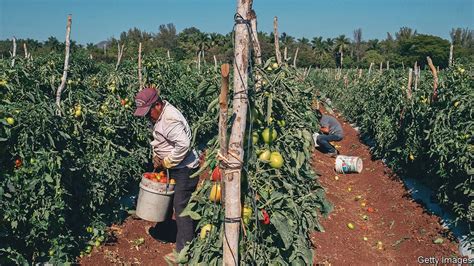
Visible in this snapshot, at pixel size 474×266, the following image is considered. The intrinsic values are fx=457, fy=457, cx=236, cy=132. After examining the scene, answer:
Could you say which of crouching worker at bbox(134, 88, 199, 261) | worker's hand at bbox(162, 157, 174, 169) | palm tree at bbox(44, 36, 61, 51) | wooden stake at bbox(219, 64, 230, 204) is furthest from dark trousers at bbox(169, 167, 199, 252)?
palm tree at bbox(44, 36, 61, 51)

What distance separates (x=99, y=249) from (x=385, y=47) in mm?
59497

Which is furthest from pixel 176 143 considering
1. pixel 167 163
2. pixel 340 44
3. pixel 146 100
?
pixel 340 44

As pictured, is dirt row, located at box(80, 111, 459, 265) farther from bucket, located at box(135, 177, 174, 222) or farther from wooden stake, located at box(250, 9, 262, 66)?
wooden stake, located at box(250, 9, 262, 66)

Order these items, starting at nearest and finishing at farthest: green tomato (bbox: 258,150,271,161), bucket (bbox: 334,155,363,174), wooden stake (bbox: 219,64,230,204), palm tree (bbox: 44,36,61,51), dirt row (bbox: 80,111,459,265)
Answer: wooden stake (bbox: 219,64,230,204) < green tomato (bbox: 258,150,271,161) < dirt row (bbox: 80,111,459,265) < bucket (bbox: 334,155,363,174) < palm tree (bbox: 44,36,61,51)

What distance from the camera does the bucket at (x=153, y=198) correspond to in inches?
156

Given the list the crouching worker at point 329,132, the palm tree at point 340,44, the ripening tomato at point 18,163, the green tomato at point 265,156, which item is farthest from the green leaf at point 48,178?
the palm tree at point 340,44

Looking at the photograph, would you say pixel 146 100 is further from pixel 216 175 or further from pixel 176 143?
pixel 216 175

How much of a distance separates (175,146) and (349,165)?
16.8ft

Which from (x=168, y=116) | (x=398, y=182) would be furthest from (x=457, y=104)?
(x=168, y=116)

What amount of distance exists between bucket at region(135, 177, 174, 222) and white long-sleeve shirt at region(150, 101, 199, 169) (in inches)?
9.0

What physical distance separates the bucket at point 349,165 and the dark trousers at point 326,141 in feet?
3.37

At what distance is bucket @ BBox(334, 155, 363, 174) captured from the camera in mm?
8258

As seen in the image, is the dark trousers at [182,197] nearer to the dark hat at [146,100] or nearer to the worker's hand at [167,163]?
the worker's hand at [167,163]

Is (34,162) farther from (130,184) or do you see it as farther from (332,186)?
(332,186)
